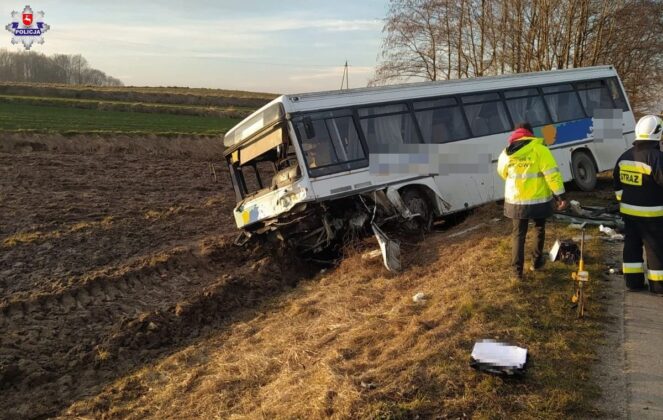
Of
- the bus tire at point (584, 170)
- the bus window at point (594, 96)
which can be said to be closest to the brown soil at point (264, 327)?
the bus tire at point (584, 170)

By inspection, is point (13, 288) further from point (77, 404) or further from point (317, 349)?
point (317, 349)

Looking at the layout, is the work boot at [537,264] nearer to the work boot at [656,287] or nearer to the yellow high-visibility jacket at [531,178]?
the yellow high-visibility jacket at [531,178]

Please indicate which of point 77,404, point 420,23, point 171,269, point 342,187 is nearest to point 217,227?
point 171,269

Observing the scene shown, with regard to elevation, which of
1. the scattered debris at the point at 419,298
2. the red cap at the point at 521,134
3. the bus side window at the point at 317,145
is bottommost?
the scattered debris at the point at 419,298

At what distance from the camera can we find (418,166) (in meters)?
9.97

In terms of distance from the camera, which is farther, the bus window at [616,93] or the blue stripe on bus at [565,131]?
the bus window at [616,93]

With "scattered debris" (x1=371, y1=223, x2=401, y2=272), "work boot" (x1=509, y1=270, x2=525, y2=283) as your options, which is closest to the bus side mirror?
"scattered debris" (x1=371, y1=223, x2=401, y2=272)

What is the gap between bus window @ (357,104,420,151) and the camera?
9.63m

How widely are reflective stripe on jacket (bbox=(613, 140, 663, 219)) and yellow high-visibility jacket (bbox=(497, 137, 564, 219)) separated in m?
0.74

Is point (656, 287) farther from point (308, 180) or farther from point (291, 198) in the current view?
point (291, 198)

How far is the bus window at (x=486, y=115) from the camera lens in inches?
440

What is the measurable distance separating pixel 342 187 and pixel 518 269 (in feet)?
10.8

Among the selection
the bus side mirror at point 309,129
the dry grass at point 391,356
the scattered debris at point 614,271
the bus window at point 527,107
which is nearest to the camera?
the dry grass at point 391,356

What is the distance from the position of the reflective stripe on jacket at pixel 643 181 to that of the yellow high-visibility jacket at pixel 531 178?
0.74 metres
